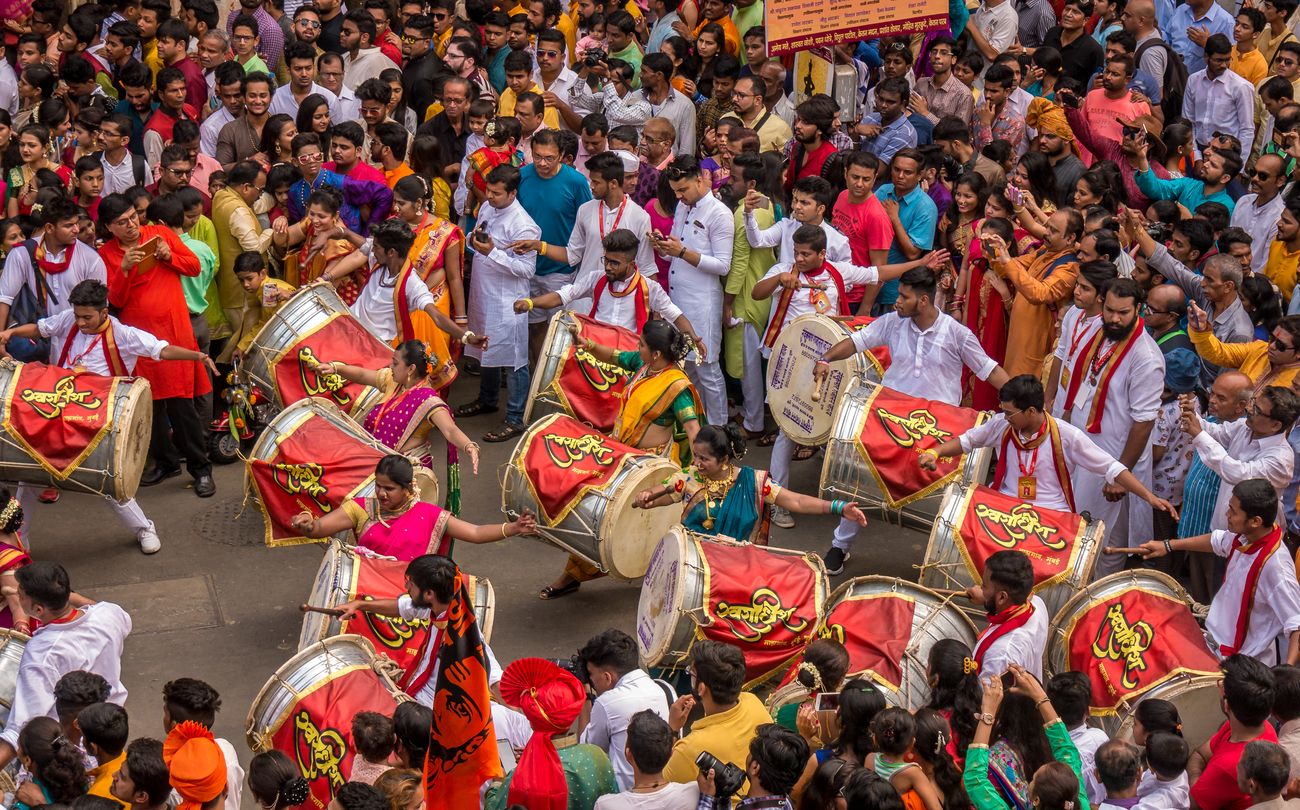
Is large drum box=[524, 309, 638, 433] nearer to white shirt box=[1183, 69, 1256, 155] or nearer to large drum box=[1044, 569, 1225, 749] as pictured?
A: large drum box=[1044, 569, 1225, 749]

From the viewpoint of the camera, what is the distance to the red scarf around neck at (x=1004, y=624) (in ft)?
23.9

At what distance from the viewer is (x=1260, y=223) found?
405 inches

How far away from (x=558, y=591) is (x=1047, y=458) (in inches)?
111

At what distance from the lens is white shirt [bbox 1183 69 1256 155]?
12.3 m

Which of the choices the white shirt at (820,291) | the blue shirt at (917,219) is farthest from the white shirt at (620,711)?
the blue shirt at (917,219)

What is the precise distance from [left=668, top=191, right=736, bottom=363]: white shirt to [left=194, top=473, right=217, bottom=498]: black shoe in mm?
3182

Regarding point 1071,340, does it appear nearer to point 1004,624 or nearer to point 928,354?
point 928,354

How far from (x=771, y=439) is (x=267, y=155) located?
13.5ft

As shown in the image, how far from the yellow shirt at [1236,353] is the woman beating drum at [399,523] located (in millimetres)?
3820

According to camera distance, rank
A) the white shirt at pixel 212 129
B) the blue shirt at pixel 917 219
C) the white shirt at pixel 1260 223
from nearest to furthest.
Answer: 1. the white shirt at pixel 1260 223
2. the blue shirt at pixel 917 219
3. the white shirt at pixel 212 129

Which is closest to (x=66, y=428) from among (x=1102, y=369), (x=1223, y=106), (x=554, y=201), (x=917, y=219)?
(x=554, y=201)

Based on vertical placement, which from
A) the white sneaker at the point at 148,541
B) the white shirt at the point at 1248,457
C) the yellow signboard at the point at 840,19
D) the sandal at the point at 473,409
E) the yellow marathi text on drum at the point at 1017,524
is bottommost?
the sandal at the point at 473,409

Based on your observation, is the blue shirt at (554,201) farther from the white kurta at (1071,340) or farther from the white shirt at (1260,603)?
the white shirt at (1260,603)

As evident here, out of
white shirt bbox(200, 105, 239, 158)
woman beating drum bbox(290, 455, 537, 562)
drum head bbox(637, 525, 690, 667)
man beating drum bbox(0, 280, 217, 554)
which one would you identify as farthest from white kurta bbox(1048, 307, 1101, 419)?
white shirt bbox(200, 105, 239, 158)
